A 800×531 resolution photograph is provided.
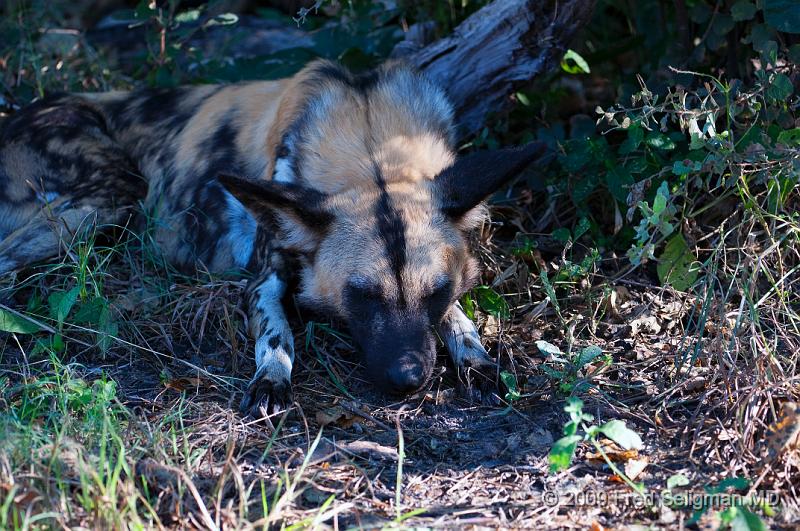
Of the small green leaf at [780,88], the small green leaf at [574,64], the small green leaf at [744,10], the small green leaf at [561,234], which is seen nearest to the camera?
the small green leaf at [780,88]

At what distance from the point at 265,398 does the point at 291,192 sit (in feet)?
2.40

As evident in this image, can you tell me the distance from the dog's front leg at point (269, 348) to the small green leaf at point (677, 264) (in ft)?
4.80

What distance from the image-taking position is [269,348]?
3.31m

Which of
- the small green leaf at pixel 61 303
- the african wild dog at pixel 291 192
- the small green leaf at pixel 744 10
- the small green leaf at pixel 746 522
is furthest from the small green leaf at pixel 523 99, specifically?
the small green leaf at pixel 746 522

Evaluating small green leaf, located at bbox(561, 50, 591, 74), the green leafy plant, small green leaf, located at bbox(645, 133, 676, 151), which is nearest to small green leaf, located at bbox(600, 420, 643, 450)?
the green leafy plant

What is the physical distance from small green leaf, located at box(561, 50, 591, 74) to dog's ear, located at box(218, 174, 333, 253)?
1.62 m

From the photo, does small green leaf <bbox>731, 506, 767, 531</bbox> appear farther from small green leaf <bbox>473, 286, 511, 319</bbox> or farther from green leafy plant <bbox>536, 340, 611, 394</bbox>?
small green leaf <bbox>473, 286, 511, 319</bbox>

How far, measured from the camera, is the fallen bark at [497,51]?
13.0 ft

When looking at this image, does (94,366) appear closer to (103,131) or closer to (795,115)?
(103,131)

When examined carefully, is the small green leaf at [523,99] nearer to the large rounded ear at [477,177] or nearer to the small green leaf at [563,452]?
the large rounded ear at [477,177]

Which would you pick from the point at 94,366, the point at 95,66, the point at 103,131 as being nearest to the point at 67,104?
the point at 103,131

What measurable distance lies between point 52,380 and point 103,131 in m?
1.90

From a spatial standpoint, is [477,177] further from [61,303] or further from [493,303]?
[61,303]

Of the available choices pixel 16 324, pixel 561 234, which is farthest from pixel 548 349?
pixel 16 324
